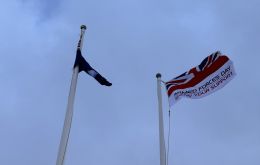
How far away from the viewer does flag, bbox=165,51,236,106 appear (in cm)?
1656

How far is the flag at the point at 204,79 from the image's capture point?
54.3 ft

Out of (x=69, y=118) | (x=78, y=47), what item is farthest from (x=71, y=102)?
(x=78, y=47)

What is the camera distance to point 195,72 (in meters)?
17.5

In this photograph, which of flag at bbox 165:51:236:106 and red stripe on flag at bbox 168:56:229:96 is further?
red stripe on flag at bbox 168:56:229:96

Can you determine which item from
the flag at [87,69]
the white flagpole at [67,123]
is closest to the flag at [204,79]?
the flag at [87,69]

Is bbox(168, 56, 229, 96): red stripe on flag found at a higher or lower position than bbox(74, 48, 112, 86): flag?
higher

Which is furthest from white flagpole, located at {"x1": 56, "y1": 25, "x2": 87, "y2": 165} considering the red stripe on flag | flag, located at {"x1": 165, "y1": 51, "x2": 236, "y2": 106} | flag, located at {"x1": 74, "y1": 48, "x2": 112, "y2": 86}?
the red stripe on flag

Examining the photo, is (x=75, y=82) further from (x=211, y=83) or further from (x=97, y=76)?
(x=211, y=83)

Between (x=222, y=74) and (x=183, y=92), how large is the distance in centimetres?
166

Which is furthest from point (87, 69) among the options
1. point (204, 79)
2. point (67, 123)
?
point (204, 79)

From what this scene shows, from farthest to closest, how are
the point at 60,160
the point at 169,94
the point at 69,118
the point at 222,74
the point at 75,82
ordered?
the point at 169,94, the point at 222,74, the point at 75,82, the point at 69,118, the point at 60,160

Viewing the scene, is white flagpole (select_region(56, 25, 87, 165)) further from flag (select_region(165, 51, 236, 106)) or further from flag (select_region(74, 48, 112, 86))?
flag (select_region(165, 51, 236, 106))

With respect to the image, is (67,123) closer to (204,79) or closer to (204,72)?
(204,79)

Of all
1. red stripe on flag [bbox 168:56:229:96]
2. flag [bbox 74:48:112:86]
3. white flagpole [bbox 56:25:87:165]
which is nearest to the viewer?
white flagpole [bbox 56:25:87:165]
